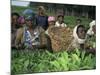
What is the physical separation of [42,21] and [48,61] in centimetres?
34

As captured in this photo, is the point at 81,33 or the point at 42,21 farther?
the point at 81,33

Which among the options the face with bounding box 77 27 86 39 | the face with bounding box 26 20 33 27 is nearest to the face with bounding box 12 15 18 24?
the face with bounding box 26 20 33 27

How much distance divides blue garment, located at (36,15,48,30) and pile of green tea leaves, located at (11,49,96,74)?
211 mm

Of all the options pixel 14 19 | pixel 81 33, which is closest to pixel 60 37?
pixel 81 33

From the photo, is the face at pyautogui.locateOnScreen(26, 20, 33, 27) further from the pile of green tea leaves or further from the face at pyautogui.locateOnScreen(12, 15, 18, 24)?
the pile of green tea leaves

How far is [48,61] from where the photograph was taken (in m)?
1.69

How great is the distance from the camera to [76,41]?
178 cm

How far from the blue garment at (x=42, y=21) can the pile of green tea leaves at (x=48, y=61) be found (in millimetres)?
211

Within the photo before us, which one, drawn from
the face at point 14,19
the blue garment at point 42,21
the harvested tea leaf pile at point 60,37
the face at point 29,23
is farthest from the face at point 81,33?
the face at point 14,19

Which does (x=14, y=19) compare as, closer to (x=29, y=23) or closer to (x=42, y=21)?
(x=29, y=23)

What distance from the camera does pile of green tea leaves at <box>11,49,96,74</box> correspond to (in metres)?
1.60

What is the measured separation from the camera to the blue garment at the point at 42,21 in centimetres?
167

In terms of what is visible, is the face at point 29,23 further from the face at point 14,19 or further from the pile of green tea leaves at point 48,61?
the pile of green tea leaves at point 48,61
